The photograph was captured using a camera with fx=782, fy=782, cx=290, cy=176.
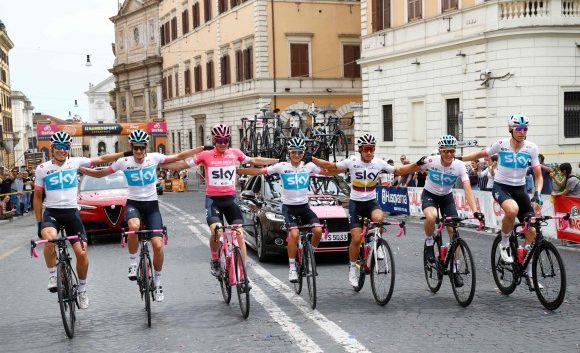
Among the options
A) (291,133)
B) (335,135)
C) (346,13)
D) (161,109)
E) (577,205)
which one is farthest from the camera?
(161,109)

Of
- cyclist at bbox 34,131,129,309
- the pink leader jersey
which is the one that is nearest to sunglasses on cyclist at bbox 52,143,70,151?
cyclist at bbox 34,131,129,309

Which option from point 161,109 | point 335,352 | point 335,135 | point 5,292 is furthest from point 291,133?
point 161,109

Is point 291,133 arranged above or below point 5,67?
below

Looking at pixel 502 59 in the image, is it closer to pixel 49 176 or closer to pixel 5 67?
pixel 49 176

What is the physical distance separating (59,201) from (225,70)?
1756 inches

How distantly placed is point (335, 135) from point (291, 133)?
245cm

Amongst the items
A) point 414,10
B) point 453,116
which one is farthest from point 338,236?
point 414,10

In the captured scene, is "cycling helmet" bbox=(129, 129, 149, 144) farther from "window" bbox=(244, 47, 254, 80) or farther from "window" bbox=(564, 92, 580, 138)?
"window" bbox=(244, 47, 254, 80)

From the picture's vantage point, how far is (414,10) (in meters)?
30.4

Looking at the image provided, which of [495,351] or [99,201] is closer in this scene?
[495,351]

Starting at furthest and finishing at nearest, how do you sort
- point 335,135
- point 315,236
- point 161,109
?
point 161,109
point 335,135
point 315,236

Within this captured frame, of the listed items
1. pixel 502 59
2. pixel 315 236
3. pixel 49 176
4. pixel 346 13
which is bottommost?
pixel 315 236

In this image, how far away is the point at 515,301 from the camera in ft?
29.8

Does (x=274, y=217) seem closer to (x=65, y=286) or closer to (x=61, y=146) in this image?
(x=61, y=146)
